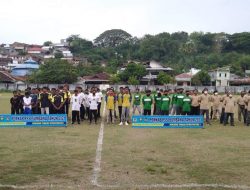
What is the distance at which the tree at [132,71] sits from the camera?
7250cm

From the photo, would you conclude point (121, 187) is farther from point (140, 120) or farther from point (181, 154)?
point (140, 120)

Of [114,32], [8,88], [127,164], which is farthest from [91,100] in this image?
[114,32]

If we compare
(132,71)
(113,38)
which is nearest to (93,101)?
(132,71)

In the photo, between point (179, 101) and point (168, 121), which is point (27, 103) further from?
point (179, 101)

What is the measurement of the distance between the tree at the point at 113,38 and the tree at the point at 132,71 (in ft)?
209

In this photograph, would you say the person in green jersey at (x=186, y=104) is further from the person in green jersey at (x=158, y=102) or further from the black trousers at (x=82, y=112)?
the black trousers at (x=82, y=112)

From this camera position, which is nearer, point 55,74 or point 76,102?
point 76,102

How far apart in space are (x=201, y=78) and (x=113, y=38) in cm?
6815

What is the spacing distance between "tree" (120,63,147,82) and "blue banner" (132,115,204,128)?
55.6 metres

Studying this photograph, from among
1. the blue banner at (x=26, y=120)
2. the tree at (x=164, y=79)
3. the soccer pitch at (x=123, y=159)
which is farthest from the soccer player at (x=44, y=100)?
the tree at (x=164, y=79)

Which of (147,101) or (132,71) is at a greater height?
(132,71)

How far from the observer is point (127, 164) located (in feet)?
30.5

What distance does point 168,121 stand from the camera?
55.2 ft

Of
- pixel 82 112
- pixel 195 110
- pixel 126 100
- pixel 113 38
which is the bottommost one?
pixel 82 112
